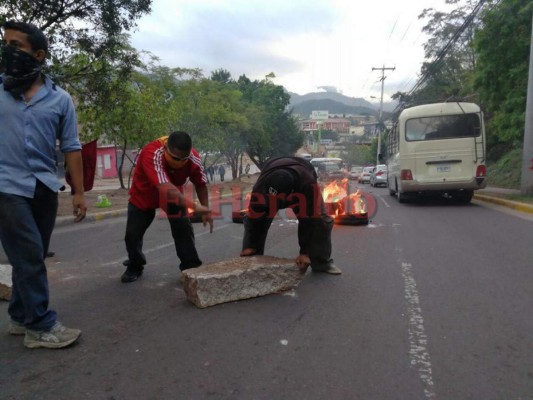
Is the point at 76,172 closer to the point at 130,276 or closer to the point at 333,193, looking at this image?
the point at 130,276

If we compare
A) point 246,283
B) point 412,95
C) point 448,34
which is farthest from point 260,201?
point 412,95

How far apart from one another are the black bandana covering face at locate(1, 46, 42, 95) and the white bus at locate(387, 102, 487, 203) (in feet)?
39.1

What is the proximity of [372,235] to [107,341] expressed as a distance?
5799 millimetres

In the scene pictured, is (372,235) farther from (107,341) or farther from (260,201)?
(107,341)

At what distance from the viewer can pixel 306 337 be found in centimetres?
342

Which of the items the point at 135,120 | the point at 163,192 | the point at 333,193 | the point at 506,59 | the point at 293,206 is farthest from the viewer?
the point at 135,120

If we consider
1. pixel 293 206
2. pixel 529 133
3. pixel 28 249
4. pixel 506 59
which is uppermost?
pixel 506 59

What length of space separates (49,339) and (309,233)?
263 centimetres

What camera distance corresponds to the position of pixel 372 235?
8.27 m

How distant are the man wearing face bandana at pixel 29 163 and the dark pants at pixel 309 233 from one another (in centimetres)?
211

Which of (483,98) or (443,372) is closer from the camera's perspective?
(443,372)

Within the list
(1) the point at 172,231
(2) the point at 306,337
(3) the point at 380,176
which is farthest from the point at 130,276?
(3) the point at 380,176

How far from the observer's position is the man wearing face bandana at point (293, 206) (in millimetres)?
4543

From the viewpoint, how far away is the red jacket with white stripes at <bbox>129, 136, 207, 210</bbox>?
14.3 feet
